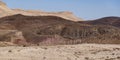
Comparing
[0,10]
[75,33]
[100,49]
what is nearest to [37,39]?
[75,33]

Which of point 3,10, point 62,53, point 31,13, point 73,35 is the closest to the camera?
point 62,53

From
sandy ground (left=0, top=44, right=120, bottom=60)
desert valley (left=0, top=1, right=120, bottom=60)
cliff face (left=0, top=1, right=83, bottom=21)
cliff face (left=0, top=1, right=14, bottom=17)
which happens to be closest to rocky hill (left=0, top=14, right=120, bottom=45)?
desert valley (left=0, top=1, right=120, bottom=60)

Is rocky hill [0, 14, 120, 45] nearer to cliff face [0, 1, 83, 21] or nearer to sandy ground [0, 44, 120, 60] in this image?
sandy ground [0, 44, 120, 60]

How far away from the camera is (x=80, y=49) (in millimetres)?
18484

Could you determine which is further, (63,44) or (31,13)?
(31,13)

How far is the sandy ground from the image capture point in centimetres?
1582

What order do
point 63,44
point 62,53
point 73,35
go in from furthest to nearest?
point 73,35
point 63,44
point 62,53

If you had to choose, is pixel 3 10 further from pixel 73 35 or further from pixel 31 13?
pixel 73 35

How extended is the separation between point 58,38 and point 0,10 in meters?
51.8

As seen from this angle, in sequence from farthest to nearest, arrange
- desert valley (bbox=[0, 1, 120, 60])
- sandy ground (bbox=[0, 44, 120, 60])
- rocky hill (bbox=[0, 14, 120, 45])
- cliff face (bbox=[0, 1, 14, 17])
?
cliff face (bbox=[0, 1, 14, 17]) < rocky hill (bbox=[0, 14, 120, 45]) < desert valley (bbox=[0, 1, 120, 60]) < sandy ground (bbox=[0, 44, 120, 60])

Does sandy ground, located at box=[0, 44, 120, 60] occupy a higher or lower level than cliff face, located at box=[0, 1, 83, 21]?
higher

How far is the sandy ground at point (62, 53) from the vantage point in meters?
15.8

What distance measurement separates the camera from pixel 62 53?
55.7 feet

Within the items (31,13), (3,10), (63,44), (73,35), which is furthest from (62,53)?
(31,13)
